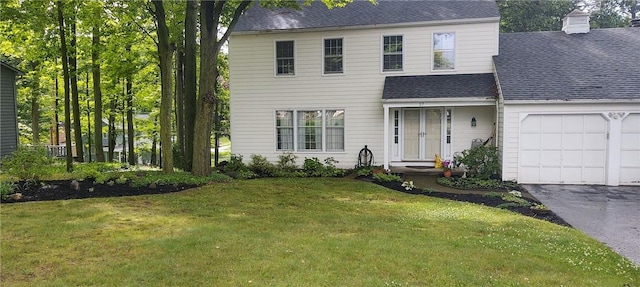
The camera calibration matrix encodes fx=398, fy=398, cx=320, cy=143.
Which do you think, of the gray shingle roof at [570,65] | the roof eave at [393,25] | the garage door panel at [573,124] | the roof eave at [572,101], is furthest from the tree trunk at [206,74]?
the garage door panel at [573,124]

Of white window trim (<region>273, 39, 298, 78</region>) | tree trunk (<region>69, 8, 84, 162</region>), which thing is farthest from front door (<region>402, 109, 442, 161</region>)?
tree trunk (<region>69, 8, 84, 162</region>)

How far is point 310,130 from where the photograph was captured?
553 inches

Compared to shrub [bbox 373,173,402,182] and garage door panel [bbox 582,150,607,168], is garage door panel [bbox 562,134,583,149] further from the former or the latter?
→ shrub [bbox 373,173,402,182]

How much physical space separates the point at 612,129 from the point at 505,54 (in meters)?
3.93

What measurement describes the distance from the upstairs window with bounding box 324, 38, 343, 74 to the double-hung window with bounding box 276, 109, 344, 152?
4.63 ft

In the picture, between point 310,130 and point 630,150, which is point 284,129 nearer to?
point 310,130

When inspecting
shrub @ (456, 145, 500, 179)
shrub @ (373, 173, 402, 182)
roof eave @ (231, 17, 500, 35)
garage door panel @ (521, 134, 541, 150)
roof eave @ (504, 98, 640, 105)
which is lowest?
shrub @ (373, 173, 402, 182)

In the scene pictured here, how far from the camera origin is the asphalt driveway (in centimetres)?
584

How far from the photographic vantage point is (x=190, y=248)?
16.5 ft

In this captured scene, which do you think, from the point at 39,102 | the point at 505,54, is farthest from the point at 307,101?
the point at 39,102

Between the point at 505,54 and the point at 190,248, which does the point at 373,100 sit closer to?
the point at 505,54

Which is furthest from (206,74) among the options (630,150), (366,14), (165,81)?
(630,150)

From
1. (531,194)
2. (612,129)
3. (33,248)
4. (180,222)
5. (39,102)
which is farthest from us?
(39,102)

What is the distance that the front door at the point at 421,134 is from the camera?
1329cm
